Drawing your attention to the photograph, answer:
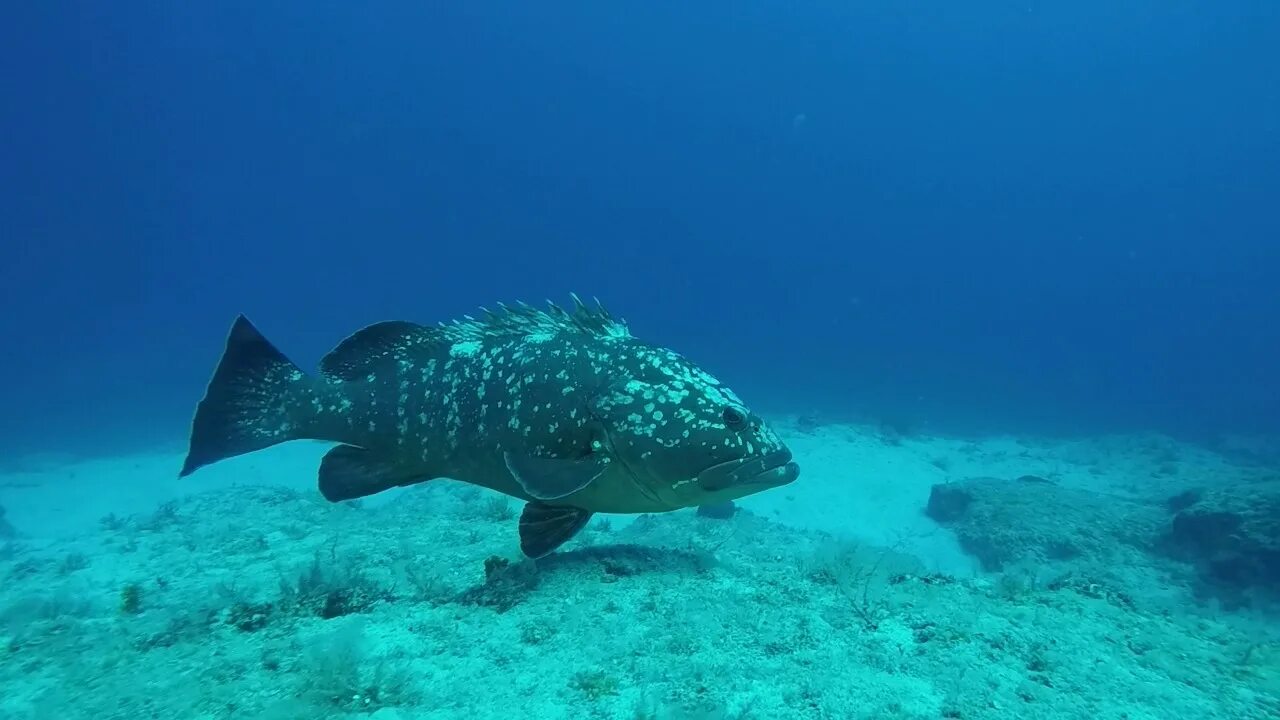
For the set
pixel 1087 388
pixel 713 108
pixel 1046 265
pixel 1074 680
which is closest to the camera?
pixel 1074 680

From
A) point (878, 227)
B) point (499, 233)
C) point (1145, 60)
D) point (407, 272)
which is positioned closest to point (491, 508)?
point (407, 272)

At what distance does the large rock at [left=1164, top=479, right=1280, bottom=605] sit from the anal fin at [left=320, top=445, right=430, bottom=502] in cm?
1305

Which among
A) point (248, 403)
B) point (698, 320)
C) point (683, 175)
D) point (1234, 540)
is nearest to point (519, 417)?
point (248, 403)

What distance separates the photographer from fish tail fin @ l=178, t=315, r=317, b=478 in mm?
4895

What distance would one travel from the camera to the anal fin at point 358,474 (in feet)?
15.5

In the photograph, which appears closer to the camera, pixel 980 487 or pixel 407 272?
pixel 980 487

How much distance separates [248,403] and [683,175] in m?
138

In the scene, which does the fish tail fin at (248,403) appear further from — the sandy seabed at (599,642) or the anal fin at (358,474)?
the sandy seabed at (599,642)

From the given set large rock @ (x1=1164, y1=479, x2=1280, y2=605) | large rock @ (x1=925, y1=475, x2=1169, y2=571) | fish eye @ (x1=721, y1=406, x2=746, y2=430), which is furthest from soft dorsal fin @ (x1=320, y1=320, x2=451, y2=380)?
large rock @ (x1=1164, y1=479, x2=1280, y2=605)

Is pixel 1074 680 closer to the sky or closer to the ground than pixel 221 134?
closer to the ground

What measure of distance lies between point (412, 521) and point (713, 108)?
452ft

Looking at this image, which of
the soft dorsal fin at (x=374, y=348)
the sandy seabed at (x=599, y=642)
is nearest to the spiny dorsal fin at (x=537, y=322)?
the soft dorsal fin at (x=374, y=348)

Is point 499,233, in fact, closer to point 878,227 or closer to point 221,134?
point 221,134

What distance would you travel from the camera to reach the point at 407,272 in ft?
364
